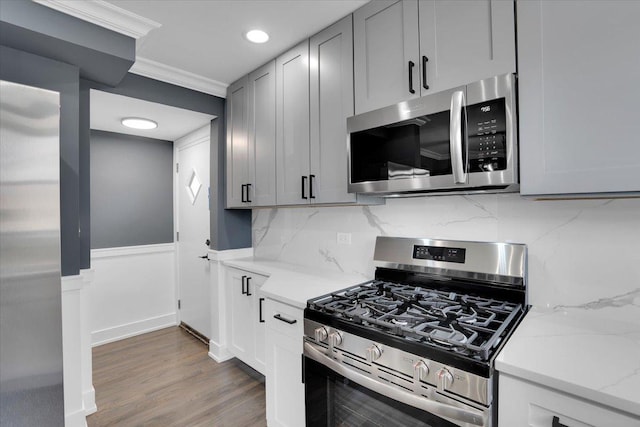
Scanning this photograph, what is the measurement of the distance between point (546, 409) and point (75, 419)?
251 cm

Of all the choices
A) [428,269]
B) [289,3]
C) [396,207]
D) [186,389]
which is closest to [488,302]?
[428,269]

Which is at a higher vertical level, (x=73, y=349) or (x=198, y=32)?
(x=198, y=32)

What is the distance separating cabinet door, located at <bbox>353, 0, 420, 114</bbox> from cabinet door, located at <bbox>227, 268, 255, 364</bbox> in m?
1.68

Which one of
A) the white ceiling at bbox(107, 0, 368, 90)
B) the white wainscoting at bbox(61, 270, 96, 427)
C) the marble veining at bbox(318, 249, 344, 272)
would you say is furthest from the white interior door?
the marble veining at bbox(318, 249, 344, 272)

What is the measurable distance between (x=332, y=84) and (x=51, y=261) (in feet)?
5.41

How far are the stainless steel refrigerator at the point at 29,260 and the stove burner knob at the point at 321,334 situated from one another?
1096 mm

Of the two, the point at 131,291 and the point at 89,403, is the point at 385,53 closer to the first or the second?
the point at 89,403

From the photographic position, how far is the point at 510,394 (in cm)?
92

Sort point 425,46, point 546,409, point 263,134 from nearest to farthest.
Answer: point 546,409 < point 425,46 < point 263,134

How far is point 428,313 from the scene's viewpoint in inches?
51.8

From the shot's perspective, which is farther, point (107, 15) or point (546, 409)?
point (107, 15)

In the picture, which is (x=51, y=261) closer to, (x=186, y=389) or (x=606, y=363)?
(x=186, y=389)

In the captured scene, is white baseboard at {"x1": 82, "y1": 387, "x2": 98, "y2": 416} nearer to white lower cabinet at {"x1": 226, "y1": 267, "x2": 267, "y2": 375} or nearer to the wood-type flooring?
the wood-type flooring

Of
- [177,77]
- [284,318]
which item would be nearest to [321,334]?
[284,318]
